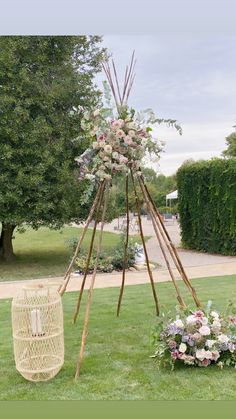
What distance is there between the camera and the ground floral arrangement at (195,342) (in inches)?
131

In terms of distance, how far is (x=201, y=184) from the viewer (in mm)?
11281

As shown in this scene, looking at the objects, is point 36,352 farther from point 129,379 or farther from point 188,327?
point 188,327

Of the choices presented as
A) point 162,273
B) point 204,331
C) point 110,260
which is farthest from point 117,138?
point 110,260

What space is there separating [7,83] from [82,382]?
697 centimetres

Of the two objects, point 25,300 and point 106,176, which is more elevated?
point 106,176

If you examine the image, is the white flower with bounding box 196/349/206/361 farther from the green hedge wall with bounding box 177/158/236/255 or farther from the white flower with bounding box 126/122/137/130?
the green hedge wall with bounding box 177/158/236/255

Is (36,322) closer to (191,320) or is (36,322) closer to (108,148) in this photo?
(191,320)

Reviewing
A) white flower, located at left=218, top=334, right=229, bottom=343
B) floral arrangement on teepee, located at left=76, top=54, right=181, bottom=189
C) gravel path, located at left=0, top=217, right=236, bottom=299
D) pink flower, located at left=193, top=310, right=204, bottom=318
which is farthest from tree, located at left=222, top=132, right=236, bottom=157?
white flower, located at left=218, top=334, right=229, bottom=343

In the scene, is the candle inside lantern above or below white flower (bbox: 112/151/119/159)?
below

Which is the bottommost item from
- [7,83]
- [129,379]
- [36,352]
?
[129,379]

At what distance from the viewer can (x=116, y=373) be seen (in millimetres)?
3311

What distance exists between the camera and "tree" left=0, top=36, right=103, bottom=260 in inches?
339

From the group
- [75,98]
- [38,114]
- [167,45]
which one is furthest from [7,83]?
[167,45]

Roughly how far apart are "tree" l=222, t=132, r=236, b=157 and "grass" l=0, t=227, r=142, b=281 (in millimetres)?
12034
